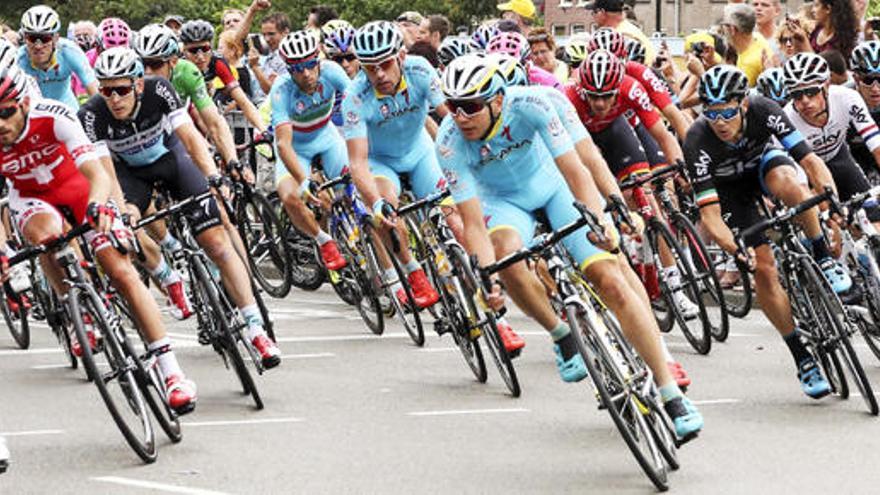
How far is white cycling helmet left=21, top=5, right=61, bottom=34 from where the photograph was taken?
17.4 meters

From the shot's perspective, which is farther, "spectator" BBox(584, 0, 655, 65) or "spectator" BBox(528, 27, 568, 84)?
"spectator" BBox(528, 27, 568, 84)

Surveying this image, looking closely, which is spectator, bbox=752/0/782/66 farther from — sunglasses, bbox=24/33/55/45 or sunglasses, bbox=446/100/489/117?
sunglasses, bbox=446/100/489/117

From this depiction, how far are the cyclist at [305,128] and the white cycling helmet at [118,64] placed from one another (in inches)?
113

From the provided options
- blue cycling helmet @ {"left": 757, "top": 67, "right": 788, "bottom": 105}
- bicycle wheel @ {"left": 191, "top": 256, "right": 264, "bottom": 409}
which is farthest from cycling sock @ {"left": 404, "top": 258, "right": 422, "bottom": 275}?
blue cycling helmet @ {"left": 757, "top": 67, "right": 788, "bottom": 105}

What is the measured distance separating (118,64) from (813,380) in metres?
4.37

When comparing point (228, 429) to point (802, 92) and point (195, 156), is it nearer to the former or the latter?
point (195, 156)

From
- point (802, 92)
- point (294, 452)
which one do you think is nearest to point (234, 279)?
point (294, 452)

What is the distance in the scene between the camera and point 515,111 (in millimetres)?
10633

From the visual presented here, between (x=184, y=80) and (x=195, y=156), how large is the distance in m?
2.75

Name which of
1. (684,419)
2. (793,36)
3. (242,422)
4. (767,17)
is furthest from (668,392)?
(767,17)

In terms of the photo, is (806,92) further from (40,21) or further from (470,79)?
(40,21)

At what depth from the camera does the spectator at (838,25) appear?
1652 centimetres

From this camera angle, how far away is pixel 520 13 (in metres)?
19.0

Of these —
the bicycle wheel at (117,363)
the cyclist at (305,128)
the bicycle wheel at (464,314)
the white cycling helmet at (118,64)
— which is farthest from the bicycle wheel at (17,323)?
the bicycle wheel at (117,363)
